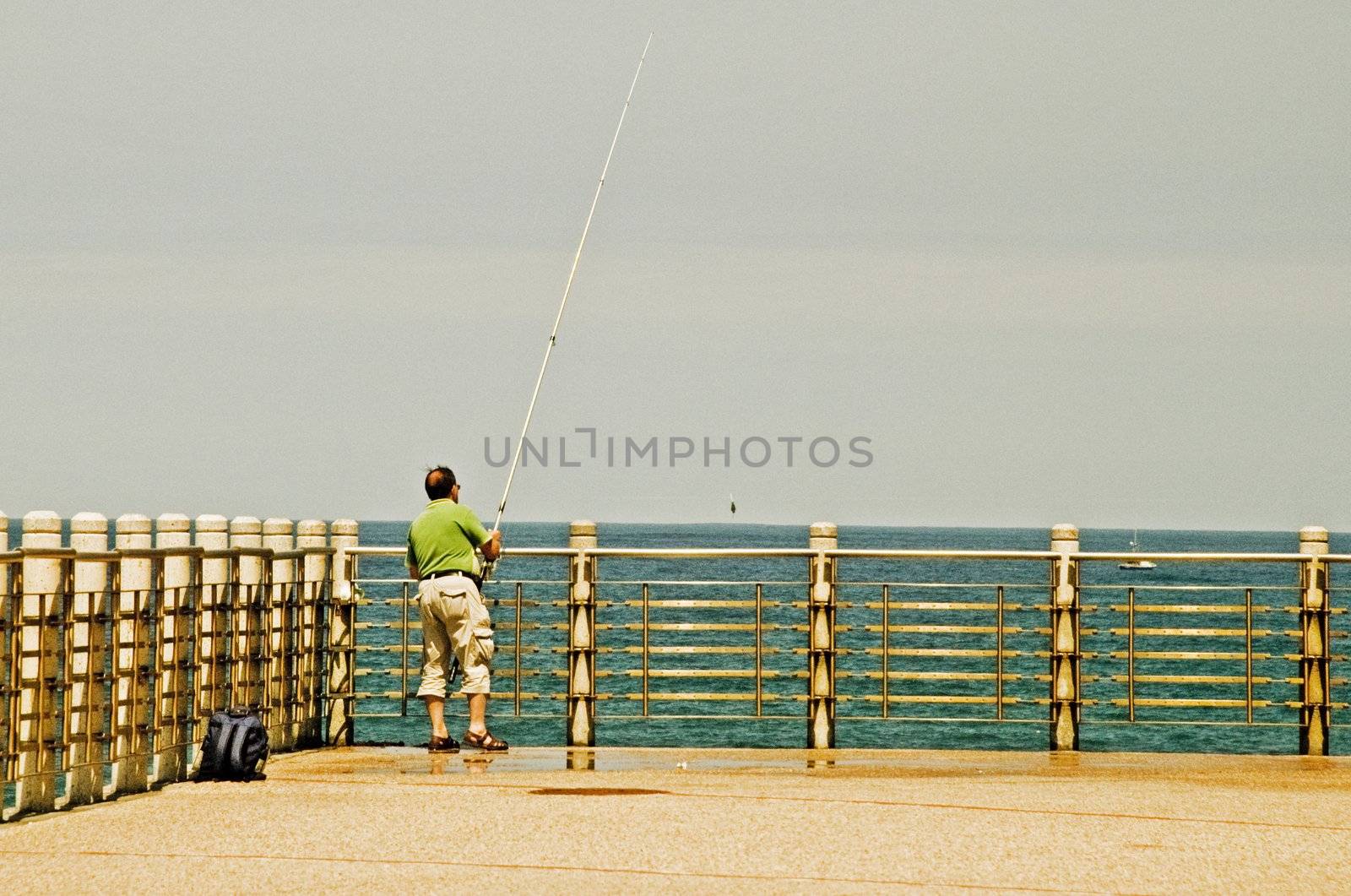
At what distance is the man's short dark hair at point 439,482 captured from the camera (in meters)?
12.4

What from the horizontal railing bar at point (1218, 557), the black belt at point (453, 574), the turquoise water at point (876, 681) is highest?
the horizontal railing bar at point (1218, 557)

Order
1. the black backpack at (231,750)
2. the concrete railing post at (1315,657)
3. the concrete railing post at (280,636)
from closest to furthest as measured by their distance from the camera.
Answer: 1. the black backpack at (231,750)
2. the concrete railing post at (280,636)
3. the concrete railing post at (1315,657)

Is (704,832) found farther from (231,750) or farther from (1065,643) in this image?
(1065,643)

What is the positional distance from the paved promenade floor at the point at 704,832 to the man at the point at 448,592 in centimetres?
89

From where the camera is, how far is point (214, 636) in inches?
429

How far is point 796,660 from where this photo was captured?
2249 inches

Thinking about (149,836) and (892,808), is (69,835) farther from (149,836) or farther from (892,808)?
(892,808)

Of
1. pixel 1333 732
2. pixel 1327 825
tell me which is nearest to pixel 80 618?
pixel 1327 825

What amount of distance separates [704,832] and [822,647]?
4786mm

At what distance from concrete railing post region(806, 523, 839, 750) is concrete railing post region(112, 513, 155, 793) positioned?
4.76m

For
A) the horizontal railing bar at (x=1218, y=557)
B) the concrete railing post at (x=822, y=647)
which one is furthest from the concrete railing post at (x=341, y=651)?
the horizontal railing bar at (x=1218, y=557)

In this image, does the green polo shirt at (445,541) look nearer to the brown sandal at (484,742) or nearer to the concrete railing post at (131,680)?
the brown sandal at (484,742)

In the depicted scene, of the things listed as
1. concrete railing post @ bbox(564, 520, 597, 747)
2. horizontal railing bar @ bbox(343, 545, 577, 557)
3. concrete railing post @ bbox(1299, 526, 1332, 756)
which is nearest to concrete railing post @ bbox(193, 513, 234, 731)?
horizontal railing bar @ bbox(343, 545, 577, 557)

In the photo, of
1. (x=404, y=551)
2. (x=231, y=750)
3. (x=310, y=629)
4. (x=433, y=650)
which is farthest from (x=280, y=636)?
(x=231, y=750)
